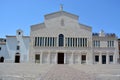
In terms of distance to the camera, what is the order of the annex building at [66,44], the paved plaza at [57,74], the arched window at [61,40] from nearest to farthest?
the paved plaza at [57,74], the annex building at [66,44], the arched window at [61,40]

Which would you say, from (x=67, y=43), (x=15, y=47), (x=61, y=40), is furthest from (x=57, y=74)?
(x=15, y=47)

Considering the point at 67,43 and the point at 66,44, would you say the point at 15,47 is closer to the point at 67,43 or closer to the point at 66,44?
the point at 66,44

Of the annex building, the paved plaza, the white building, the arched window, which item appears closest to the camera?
the paved plaza

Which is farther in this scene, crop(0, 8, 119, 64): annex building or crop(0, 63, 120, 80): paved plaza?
crop(0, 8, 119, 64): annex building

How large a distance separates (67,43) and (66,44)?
336 mm

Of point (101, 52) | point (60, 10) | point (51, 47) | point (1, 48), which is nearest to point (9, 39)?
point (1, 48)

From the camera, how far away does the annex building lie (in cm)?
4003

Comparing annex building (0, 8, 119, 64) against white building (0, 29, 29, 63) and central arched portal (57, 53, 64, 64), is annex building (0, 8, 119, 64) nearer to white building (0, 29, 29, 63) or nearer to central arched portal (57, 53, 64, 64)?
central arched portal (57, 53, 64, 64)

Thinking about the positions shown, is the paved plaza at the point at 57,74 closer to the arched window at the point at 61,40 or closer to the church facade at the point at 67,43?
the church facade at the point at 67,43

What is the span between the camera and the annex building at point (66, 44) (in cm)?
4003

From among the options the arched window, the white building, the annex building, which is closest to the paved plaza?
the annex building

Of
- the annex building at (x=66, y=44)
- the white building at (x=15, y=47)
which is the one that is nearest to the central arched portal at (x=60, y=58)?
the annex building at (x=66, y=44)

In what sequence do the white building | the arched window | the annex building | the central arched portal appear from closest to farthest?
the annex building
the central arched portal
the arched window
the white building

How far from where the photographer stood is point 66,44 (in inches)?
1594
